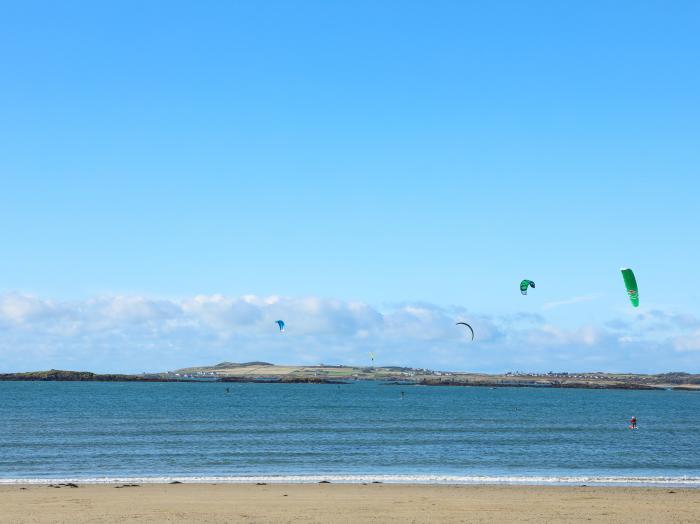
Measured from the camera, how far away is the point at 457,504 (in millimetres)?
22266

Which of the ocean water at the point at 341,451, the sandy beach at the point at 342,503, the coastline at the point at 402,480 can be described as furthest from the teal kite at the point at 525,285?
the sandy beach at the point at 342,503

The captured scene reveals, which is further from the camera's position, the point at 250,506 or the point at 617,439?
the point at 617,439

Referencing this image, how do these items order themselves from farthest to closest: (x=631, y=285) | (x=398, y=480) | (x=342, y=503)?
1. (x=631, y=285)
2. (x=398, y=480)
3. (x=342, y=503)

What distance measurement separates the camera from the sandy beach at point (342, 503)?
66.0 feet

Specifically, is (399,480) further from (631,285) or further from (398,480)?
(631,285)

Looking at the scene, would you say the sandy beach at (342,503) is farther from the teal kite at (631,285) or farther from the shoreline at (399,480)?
the teal kite at (631,285)

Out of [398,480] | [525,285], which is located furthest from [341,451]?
[525,285]

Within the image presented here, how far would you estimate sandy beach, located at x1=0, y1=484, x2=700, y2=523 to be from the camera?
66.0ft

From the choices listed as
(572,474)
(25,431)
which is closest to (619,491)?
(572,474)

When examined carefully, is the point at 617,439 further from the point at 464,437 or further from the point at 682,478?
the point at 682,478

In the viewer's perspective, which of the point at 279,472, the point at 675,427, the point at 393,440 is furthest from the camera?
the point at 675,427

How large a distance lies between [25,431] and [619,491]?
3591 centimetres

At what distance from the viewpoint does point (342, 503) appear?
2230cm

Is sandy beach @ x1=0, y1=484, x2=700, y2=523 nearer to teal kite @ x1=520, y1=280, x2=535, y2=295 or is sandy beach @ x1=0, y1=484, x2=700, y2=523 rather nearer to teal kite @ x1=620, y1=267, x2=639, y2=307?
teal kite @ x1=620, y1=267, x2=639, y2=307
